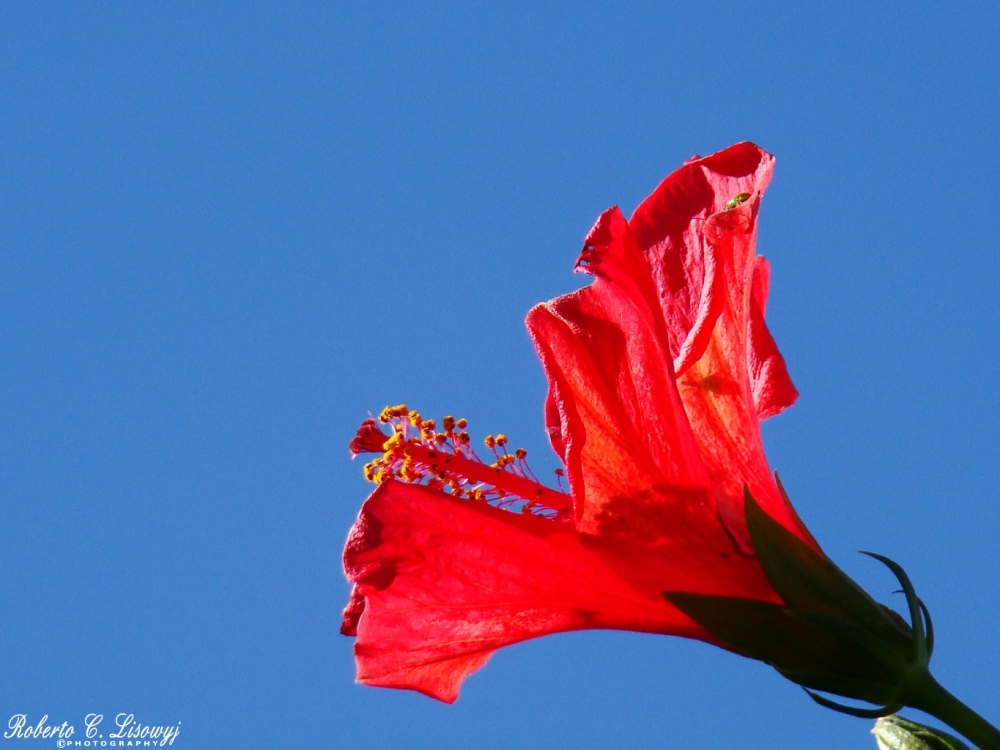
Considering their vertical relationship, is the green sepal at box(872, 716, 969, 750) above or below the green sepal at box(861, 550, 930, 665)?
below

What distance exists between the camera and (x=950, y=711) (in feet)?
7.41

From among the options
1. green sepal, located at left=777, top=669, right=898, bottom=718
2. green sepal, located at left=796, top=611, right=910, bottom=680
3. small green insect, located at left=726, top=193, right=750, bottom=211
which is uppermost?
small green insect, located at left=726, top=193, right=750, bottom=211

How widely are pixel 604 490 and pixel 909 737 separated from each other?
2.23 feet

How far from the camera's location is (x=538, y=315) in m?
2.57

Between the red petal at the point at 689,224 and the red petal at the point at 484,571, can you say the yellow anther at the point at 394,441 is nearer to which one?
the red petal at the point at 484,571

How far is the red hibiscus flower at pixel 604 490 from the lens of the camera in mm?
2467

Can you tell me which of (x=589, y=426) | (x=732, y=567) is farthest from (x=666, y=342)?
(x=732, y=567)

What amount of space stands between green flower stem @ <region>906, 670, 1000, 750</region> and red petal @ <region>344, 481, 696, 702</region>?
15.7 inches

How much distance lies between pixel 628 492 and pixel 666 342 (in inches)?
11.3

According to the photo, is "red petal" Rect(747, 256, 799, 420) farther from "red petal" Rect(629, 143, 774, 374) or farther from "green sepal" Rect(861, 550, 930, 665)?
"green sepal" Rect(861, 550, 930, 665)

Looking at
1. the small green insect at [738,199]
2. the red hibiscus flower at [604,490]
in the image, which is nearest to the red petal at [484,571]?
the red hibiscus flower at [604,490]

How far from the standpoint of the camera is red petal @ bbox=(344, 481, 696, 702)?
247 cm

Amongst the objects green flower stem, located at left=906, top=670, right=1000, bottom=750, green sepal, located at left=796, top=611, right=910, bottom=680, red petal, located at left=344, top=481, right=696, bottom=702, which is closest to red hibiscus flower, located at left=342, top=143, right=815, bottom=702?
red petal, located at left=344, top=481, right=696, bottom=702

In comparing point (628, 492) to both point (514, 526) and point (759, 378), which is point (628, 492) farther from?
point (759, 378)
